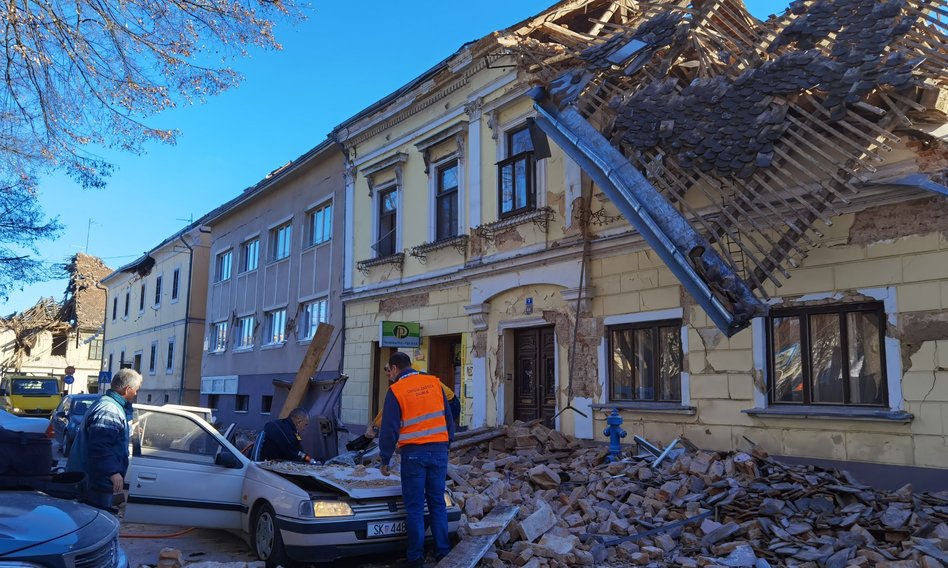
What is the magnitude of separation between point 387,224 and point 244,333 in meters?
10.1

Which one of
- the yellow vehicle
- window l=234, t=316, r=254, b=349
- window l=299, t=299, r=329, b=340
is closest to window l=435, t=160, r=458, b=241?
window l=299, t=299, r=329, b=340

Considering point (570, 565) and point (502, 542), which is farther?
point (502, 542)

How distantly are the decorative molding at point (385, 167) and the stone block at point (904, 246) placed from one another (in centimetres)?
1042

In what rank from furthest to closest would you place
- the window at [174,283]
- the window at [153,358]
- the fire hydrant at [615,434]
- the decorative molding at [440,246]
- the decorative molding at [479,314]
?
the window at [153,358]
the window at [174,283]
the decorative molding at [440,246]
the decorative molding at [479,314]
the fire hydrant at [615,434]

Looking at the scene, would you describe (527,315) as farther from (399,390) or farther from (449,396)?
(399,390)

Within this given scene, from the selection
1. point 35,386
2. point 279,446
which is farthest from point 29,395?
point 279,446

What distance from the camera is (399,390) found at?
628 centimetres

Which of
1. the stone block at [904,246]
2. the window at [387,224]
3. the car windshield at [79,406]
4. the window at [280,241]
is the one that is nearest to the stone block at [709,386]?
the stone block at [904,246]

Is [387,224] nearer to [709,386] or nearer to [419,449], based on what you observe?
[709,386]

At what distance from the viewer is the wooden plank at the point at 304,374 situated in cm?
1238

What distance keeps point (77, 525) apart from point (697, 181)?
750cm

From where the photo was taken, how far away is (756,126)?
315 inches

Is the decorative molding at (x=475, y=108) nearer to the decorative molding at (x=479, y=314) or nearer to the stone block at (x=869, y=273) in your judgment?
the decorative molding at (x=479, y=314)

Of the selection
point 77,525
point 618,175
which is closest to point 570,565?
point 77,525
